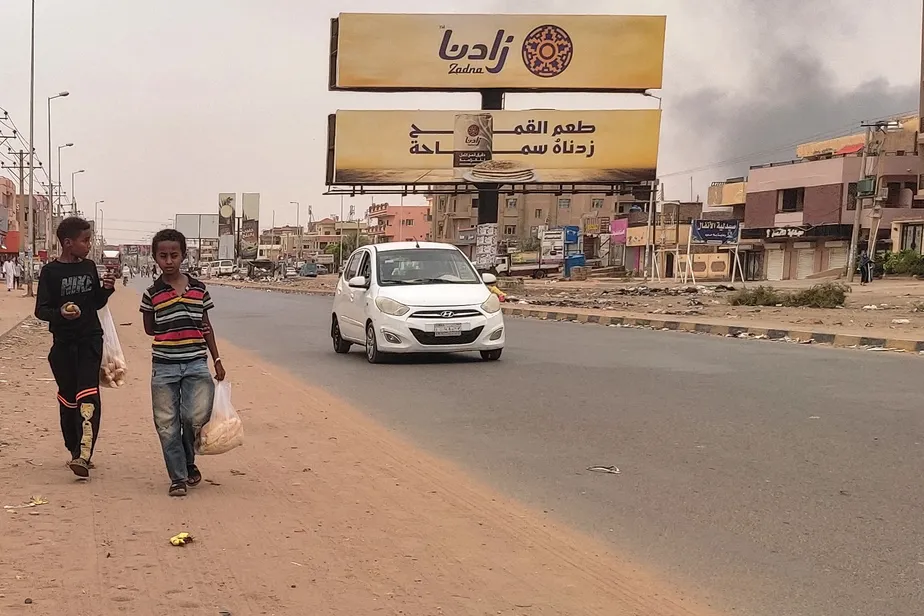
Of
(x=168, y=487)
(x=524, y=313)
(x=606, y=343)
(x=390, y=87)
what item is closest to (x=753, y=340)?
(x=606, y=343)

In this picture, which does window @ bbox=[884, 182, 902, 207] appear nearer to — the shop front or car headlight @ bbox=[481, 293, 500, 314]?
the shop front

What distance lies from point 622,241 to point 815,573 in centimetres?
7993

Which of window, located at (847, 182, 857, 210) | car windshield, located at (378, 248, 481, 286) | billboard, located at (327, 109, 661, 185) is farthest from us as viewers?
window, located at (847, 182, 857, 210)

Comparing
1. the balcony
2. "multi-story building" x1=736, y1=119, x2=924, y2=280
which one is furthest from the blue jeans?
the balcony

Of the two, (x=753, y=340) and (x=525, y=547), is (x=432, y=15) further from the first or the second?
(x=525, y=547)

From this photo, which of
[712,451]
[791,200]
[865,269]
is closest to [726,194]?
[791,200]

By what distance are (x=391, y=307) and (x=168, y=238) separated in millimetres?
8044

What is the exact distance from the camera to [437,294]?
14.0m

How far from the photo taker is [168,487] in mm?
6160

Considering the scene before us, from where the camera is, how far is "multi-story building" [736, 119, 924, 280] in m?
53.7

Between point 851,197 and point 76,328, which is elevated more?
point 851,197

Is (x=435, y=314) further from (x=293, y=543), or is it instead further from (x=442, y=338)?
(x=293, y=543)

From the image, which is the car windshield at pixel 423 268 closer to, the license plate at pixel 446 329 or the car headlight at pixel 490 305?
the car headlight at pixel 490 305

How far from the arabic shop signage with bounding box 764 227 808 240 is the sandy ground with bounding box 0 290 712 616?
52346mm
